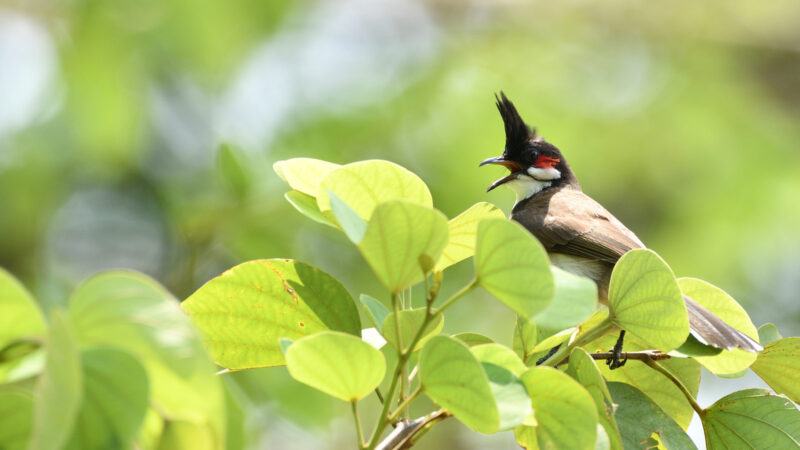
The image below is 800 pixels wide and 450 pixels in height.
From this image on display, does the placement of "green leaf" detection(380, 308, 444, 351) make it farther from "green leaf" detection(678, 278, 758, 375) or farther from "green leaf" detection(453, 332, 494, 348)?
"green leaf" detection(678, 278, 758, 375)

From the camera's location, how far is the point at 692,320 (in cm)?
131

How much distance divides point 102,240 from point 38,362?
4.97 meters

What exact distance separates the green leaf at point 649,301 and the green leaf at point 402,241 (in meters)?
0.30

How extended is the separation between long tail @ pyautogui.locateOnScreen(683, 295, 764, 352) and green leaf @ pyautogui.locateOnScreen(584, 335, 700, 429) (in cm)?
9

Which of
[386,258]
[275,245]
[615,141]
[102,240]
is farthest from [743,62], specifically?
[386,258]

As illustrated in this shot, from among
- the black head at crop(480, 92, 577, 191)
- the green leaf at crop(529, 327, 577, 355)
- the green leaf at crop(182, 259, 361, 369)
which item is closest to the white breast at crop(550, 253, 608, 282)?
the black head at crop(480, 92, 577, 191)

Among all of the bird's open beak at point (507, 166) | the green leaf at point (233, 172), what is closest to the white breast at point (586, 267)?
the bird's open beak at point (507, 166)

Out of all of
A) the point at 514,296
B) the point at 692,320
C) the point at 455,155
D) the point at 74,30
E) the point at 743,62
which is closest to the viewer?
the point at 514,296

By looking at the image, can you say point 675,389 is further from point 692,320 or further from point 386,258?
point 386,258

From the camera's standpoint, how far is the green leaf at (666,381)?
1.36 metres

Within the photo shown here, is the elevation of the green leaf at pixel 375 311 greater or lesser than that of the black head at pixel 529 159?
greater

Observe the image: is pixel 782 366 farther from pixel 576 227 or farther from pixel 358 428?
pixel 576 227

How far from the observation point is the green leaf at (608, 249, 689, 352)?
44.2 inches

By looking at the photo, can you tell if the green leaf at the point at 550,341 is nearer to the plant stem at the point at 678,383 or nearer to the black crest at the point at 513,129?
the plant stem at the point at 678,383
